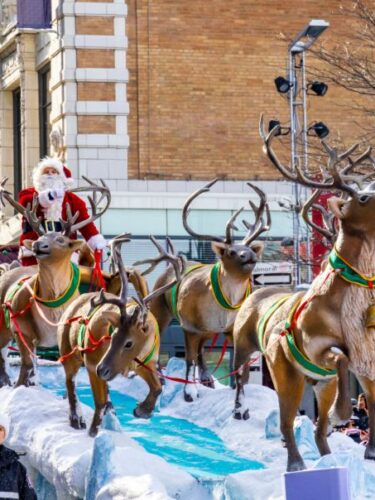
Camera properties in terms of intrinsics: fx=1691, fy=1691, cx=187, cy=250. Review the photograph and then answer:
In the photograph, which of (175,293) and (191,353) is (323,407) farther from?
(175,293)

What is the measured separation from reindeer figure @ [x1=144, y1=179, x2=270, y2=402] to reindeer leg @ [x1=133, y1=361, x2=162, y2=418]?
1401 mm

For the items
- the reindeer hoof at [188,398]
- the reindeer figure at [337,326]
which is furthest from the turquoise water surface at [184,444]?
the reindeer figure at [337,326]

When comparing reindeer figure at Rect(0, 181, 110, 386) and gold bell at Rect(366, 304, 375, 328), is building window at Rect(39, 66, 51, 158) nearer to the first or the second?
reindeer figure at Rect(0, 181, 110, 386)

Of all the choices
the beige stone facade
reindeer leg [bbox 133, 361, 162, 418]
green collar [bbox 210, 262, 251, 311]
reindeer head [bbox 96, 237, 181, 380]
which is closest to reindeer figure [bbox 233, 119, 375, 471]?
reindeer head [bbox 96, 237, 181, 380]

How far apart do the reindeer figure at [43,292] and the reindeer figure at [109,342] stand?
591 mm

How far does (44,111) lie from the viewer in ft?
121

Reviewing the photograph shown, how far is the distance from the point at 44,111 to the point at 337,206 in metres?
→ 24.6

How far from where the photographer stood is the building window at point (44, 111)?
36.6m

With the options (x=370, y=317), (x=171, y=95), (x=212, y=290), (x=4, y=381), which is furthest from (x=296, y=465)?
(x=171, y=95)

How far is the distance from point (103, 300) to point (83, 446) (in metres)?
1.28

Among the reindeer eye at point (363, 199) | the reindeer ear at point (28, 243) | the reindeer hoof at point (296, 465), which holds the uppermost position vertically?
the reindeer eye at point (363, 199)

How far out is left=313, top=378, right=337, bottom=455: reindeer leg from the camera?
13914 millimetres

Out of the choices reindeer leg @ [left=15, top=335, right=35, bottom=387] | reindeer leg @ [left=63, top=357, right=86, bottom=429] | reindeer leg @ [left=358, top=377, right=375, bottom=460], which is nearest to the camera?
reindeer leg @ [left=358, top=377, right=375, bottom=460]

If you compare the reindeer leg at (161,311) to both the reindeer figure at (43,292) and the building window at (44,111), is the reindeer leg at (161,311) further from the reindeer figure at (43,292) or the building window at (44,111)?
the building window at (44,111)
